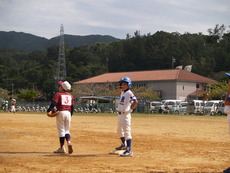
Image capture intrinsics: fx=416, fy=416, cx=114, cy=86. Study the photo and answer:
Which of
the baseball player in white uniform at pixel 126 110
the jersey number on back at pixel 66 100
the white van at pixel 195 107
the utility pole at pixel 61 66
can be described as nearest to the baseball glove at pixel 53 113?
the jersey number on back at pixel 66 100

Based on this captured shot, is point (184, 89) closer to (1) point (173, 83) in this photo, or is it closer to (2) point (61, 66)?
(1) point (173, 83)

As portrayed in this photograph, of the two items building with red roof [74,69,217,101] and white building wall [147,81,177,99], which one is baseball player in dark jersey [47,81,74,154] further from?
white building wall [147,81,177,99]

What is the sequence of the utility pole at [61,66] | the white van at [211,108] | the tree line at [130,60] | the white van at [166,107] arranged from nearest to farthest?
1. the white van at [211,108]
2. the white van at [166,107]
3. the utility pole at [61,66]
4. the tree line at [130,60]

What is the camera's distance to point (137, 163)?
8.27 m

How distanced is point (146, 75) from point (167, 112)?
3135 cm

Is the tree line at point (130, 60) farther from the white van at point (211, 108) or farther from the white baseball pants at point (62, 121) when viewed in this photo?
the white baseball pants at point (62, 121)

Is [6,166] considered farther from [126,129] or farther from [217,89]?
[217,89]

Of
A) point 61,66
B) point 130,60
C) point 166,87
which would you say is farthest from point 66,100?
point 130,60

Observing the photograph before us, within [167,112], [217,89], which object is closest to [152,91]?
[217,89]

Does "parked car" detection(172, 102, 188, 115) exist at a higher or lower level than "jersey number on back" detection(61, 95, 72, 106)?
lower

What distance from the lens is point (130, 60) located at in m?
110

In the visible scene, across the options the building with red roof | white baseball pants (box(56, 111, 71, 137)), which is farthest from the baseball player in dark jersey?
the building with red roof

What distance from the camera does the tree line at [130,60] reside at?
95.8 m

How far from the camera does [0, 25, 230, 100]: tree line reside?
95.8 metres
